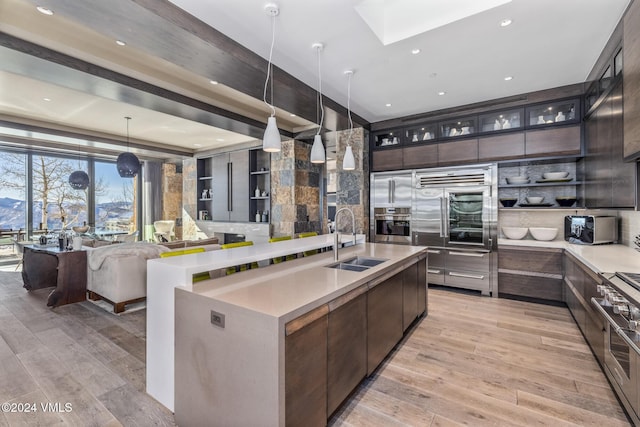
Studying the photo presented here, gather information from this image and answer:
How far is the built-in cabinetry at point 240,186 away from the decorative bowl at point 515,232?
4.54m

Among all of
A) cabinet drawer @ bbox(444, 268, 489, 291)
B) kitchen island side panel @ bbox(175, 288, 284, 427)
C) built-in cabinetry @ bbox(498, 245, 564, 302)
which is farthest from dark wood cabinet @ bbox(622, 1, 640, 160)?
kitchen island side panel @ bbox(175, 288, 284, 427)

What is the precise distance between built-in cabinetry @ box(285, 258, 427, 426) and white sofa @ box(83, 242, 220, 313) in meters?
3.16

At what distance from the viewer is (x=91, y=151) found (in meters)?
7.16

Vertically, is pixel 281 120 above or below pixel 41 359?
above

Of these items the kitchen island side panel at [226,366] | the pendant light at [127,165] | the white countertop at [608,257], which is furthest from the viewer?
the pendant light at [127,165]

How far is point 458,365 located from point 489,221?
8.16ft

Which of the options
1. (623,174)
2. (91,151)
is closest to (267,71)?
(623,174)

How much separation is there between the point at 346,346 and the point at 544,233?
3.86 m

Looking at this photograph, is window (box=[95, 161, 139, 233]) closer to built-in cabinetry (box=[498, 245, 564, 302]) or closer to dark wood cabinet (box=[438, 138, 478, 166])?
dark wood cabinet (box=[438, 138, 478, 166])

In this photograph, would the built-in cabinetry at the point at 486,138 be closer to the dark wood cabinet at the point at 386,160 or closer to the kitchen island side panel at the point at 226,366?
the dark wood cabinet at the point at 386,160

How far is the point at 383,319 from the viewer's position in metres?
2.41

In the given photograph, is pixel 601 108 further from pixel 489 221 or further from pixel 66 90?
pixel 66 90

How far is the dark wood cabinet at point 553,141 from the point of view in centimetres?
383

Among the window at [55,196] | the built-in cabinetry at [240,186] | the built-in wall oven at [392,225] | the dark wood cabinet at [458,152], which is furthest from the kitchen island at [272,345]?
Answer: the window at [55,196]
